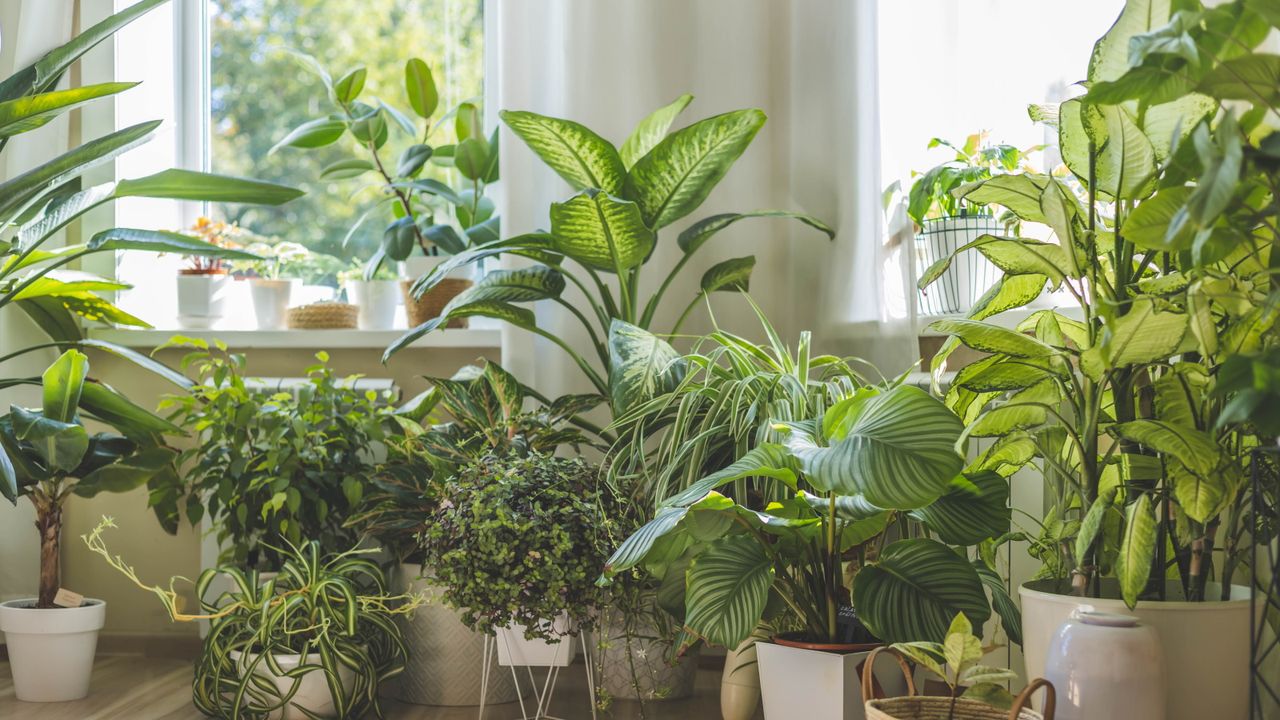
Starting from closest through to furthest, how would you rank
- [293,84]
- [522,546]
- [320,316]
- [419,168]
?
[522,546]
[419,168]
[320,316]
[293,84]

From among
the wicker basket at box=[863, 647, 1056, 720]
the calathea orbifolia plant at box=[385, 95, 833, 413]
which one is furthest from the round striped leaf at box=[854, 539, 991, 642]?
the calathea orbifolia plant at box=[385, 95, 833, 413]

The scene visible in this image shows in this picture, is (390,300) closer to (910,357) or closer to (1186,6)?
(910,357)

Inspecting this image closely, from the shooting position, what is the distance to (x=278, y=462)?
208cm

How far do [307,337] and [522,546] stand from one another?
1.32m

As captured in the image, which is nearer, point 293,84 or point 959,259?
point 959,259

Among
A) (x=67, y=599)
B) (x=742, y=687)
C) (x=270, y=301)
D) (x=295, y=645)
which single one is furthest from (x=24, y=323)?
(x=742, y=687)

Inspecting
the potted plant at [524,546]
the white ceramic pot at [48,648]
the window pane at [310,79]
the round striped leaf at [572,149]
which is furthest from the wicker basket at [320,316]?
the potted plant at [524,546]

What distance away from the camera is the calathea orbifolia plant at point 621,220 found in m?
1.82

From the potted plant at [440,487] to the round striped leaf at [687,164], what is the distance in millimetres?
411

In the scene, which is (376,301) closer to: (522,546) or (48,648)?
(48,648)

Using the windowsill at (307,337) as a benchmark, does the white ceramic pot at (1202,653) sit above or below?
below

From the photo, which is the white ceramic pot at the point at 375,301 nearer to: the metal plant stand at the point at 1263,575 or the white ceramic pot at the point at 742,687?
the white ceramic pot at the point at 742,687

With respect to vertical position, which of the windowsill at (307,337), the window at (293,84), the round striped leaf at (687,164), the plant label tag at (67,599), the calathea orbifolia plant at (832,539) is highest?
the window at (293,84)

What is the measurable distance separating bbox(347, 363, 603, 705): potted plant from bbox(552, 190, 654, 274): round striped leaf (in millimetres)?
275
